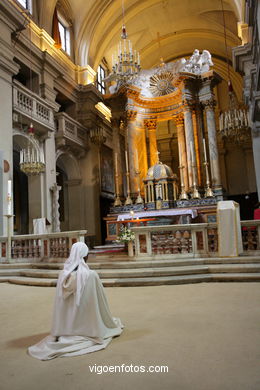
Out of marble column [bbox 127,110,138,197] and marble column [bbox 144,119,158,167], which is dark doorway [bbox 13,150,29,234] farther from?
marble column [bbox 144,119,158,167]

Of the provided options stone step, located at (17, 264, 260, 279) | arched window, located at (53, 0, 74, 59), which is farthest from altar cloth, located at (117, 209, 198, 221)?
arched window, located at (53, 0, 74, 59)

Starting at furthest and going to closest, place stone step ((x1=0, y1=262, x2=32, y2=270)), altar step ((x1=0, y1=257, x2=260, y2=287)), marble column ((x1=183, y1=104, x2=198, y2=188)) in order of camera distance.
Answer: marble column ((x1=183, y1=104, x2=198, y2=188)), stone step ((x1=0, y1=262, x2=32, y2=270)), altar step ((x1=0, y1=257, x2=260, y2=287))

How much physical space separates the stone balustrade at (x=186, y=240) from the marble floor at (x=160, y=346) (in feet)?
8.32

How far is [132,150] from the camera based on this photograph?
53.8 ft

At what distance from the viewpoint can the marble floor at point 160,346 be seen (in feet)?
7.45

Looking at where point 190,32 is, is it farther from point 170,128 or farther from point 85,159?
point 85,159

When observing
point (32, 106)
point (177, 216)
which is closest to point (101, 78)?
point (32, 106)

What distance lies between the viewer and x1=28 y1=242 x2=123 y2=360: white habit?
2945 mm

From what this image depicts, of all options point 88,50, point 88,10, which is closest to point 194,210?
point 88,50

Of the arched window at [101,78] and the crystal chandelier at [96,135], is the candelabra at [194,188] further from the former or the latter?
the arched window at [101,78]

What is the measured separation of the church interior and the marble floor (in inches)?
78.4

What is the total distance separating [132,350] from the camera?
2.84 m

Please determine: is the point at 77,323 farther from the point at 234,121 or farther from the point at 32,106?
the point at 32,106

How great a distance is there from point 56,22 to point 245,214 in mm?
14467
